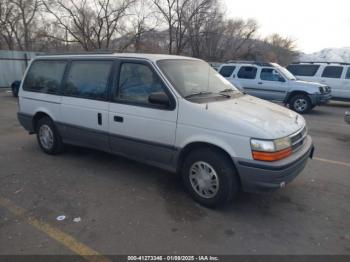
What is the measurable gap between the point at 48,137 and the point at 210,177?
342 centimetres

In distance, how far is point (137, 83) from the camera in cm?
392

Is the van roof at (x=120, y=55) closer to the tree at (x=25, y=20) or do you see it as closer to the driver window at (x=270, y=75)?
the driver window at (x=270, y=75)

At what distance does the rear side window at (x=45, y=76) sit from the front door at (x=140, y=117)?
4.76 ft

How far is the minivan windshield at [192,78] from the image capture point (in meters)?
3.67

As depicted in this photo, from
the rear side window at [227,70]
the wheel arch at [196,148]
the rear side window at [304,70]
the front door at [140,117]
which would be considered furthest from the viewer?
the rear side window at [304,70]

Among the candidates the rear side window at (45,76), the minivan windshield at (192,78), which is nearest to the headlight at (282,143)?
the minivan windshield at (192,78)

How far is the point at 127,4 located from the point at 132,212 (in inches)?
1067

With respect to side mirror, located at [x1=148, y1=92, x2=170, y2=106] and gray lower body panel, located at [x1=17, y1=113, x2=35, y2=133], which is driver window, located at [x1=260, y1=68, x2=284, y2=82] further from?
gray lower body panel, located at [x1=17, y1=113, x2=35, y2=133]

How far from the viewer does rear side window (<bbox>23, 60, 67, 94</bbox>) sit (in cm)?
491

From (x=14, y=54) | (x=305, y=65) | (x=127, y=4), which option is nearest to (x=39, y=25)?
(x=127, y=4)

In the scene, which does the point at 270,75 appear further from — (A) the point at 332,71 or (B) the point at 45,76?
(B) the point at 45,76

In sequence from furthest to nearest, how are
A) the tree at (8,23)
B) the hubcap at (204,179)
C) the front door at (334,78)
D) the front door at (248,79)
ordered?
1. the tree at (8,23)
2. the front door at (334,78)
3. the front door at (248,79)
4. the hubcap at (204,179)

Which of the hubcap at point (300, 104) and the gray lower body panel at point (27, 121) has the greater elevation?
the gray lower body panel at point (27, 121)

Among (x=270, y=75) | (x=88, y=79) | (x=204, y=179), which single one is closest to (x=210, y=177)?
(x=204, y=179)
